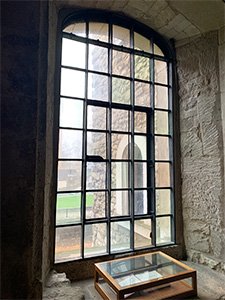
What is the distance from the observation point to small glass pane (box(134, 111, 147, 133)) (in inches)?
79.1

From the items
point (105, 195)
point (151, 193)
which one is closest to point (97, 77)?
point (105, 195)

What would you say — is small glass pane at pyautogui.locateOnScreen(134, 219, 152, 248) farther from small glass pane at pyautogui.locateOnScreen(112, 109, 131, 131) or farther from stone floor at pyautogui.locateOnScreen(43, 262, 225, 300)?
small glass pane at pyautogui.locateOnScreen(112, 109, 131, 131)

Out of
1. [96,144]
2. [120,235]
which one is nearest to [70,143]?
[96,144]

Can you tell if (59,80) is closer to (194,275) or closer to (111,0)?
(111,0)

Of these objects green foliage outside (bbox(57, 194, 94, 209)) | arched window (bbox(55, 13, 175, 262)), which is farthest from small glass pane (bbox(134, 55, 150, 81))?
green foliage outside (bbox(57, 194, 94, 209))

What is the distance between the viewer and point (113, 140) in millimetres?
1901

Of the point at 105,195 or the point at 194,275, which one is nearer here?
the point at 194,275

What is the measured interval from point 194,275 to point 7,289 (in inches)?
46.5

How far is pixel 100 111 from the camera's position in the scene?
1.88 metres

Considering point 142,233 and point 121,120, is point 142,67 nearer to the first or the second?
point 121,120

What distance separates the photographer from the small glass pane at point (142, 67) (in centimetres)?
208

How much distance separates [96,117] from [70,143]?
32cm

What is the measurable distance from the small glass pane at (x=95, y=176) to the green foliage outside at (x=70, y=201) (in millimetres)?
96

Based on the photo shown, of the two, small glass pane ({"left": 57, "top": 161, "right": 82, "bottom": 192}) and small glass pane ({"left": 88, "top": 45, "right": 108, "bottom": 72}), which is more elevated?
small glass pane ({"left": 88, "top": 45, "right": 108, "bottom": 72})
